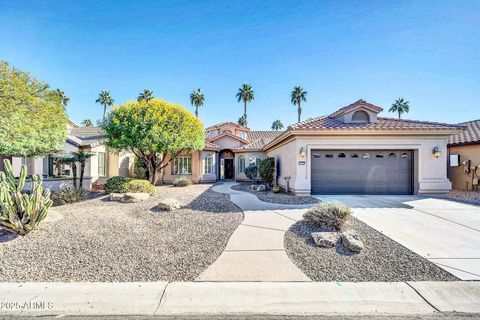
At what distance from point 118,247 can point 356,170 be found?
37.0 ft

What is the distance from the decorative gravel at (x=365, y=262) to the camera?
12.8 ft

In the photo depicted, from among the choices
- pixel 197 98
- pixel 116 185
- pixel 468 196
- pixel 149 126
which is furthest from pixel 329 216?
pixel 197 98

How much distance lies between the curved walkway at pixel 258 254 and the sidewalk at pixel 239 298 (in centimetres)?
23

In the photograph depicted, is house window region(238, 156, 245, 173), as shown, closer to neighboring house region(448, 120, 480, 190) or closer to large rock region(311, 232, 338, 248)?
large rock region(311, 232, 338, 248)

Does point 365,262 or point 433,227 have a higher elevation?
point 433,227

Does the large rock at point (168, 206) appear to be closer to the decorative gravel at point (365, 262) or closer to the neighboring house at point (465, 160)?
the decorative gravel at point (365, 262)

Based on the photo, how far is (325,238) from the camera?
500cm

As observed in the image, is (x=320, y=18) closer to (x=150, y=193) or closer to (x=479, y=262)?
(x=479, y=262)

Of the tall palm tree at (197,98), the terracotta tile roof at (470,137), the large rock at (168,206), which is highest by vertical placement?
the tall palm tree at (197,98)

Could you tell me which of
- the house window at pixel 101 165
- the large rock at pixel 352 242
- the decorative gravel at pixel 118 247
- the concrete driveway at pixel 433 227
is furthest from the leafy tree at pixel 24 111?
the concrete driveway at pixel 433 227

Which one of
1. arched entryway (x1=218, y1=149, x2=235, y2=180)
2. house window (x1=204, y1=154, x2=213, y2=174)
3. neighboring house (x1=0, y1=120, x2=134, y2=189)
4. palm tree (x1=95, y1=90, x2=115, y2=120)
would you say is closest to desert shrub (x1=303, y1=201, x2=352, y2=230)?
neighboring house (x1=0, y1=120, x2=134, y2=189)

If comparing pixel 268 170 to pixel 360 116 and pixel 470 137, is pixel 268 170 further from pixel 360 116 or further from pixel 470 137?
pixel 470 137

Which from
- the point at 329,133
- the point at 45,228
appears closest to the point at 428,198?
the point at 329,133

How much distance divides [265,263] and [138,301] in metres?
2.41
